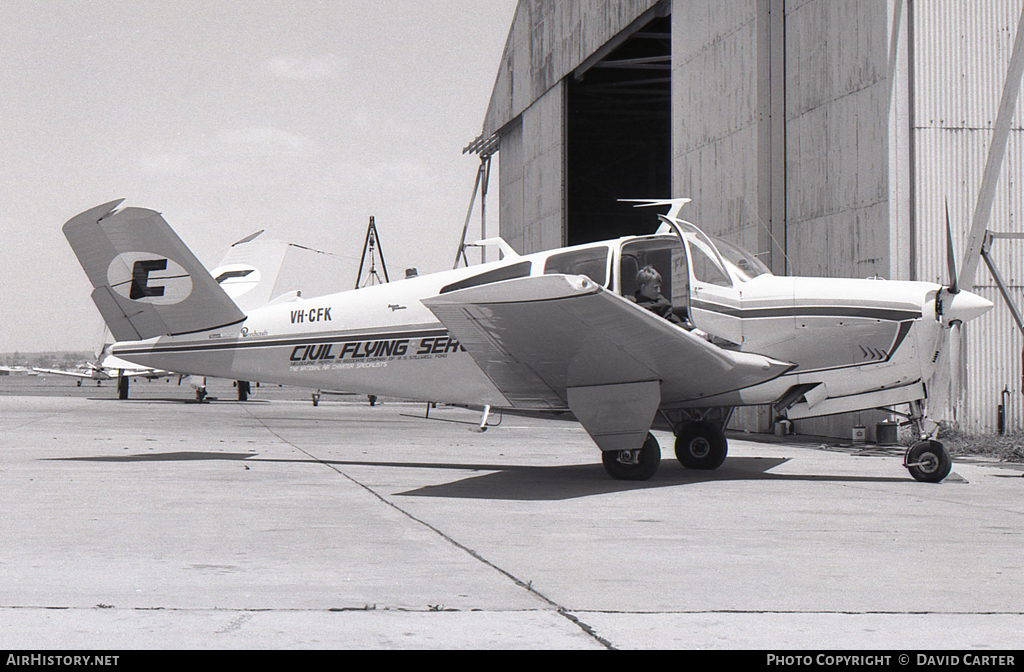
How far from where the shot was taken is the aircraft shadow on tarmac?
808 cm

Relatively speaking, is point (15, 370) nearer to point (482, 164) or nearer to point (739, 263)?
point (482, 164)

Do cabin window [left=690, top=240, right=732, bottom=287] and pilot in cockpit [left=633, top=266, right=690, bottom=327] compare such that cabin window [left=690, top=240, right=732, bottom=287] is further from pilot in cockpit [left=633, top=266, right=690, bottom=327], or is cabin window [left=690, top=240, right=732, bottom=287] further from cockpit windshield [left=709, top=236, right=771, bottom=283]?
pilot in cockpit [left=633, top=266, right=690, bottom=327]

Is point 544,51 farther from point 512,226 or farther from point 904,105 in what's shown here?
point 904,105

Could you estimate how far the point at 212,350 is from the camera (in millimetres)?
11227

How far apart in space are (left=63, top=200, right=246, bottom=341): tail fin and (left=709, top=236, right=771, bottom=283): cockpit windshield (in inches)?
226

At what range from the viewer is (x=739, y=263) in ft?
31.8

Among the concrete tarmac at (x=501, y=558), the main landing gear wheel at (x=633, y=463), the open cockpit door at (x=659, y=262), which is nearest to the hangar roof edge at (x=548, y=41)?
the open cockpit door at (x=659, y=262)

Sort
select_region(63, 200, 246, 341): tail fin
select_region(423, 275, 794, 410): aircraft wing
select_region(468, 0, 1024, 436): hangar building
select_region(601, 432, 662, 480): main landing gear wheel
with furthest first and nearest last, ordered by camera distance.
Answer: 1. select_region(468, 0, 1024, 436): hangar building
2. select_region(63, 200, 246, 341): tail fin
3. select_region(601, 432, 662, 480): main landing gear wheel
4. select_region(423, 275, 794, 410): aircraft wing

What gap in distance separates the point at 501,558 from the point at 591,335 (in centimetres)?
338

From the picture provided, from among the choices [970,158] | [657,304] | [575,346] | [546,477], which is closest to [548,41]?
[970,158]

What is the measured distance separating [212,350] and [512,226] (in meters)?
24.5

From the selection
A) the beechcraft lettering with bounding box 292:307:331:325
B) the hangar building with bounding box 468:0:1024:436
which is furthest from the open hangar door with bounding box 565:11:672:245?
the beechcraft lettering with bounding box 292:307:331:325

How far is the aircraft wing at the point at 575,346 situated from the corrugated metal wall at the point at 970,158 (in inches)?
301
